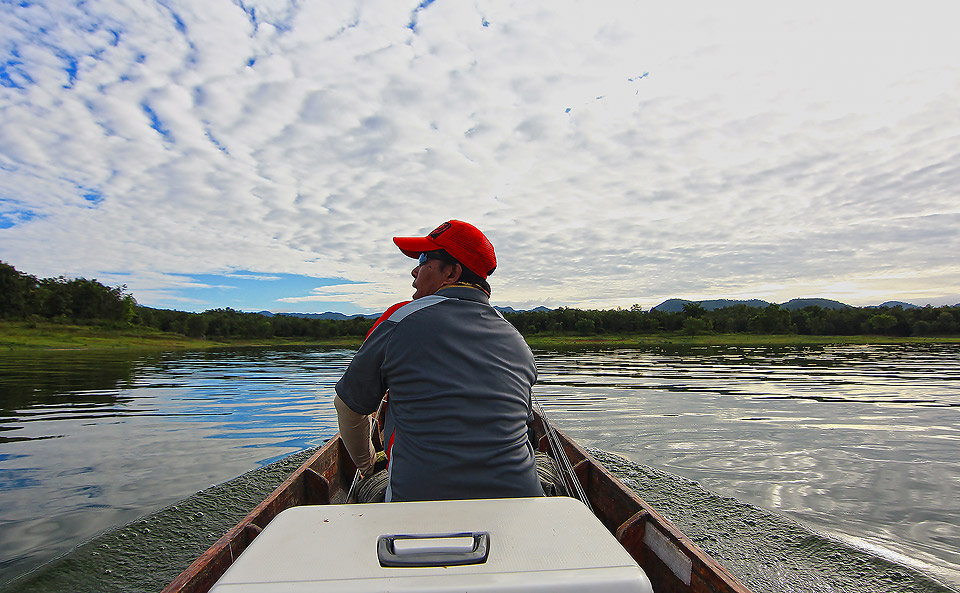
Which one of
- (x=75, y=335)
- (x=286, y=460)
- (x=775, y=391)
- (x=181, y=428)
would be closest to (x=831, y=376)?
(x=775, y=391)

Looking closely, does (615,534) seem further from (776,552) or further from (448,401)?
(776,552)

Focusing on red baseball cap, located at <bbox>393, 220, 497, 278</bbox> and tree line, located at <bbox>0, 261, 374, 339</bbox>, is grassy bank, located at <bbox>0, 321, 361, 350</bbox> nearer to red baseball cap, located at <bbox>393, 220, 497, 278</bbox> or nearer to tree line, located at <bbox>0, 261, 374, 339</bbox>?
tree line, located at <bbox>0, 261, 374, 339</bbox>

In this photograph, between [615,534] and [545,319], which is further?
[545,319]

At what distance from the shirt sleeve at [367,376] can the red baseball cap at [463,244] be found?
67 cm

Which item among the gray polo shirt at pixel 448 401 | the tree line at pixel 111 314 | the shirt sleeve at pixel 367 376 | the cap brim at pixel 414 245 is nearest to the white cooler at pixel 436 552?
the gray polo shirt at pixel 448 401

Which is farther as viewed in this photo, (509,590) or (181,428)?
(181,428)

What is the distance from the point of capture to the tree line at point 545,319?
6788cm

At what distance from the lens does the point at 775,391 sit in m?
16.3

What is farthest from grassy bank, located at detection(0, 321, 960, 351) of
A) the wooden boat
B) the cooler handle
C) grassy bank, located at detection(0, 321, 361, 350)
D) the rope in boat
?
the cooler handle

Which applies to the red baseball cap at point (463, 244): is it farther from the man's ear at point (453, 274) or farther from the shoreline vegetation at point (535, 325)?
the shoreline vegetation at point (535, 325)

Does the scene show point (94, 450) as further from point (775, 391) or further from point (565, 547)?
point (775, 391)

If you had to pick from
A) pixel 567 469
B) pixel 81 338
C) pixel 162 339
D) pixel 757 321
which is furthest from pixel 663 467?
pixel 757 321

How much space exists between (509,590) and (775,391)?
58.8ft

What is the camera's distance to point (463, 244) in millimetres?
2951
